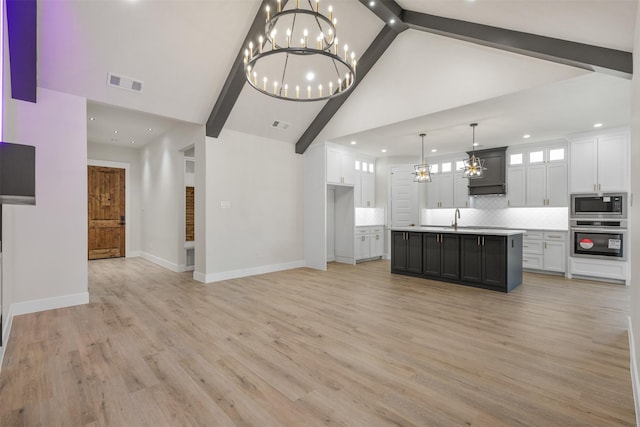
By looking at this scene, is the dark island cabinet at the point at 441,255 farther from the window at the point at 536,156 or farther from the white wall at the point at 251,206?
the window at the point at 536,156

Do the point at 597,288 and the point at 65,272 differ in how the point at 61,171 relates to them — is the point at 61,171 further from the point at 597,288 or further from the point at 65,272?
the point at 597,288

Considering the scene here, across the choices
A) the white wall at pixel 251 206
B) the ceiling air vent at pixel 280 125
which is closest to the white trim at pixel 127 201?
the white wall at pixel 251 206

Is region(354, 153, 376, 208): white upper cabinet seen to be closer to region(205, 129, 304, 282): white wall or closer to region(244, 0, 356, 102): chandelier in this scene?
region(205, 129, 304, 282): white wall

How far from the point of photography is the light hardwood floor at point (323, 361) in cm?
196

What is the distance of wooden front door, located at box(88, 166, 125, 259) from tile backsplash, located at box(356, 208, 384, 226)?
6.67 m

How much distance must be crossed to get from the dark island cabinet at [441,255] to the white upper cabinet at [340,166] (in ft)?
7.82

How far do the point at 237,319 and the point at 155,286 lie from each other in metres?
2.48

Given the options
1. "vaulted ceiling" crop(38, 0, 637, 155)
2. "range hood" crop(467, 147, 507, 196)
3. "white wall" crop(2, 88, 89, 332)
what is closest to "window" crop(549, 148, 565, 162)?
"vaulted ceiling" crop(38, 0, 637, 155)

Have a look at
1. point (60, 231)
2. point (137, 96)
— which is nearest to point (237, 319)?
point (60, 231)

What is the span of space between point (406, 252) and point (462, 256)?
3.58 ft

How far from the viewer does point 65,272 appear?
4195mm

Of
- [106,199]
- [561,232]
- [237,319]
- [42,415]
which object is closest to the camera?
[42,415]

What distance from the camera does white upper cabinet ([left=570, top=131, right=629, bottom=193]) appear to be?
5.43 meters

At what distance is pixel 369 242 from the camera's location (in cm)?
802
